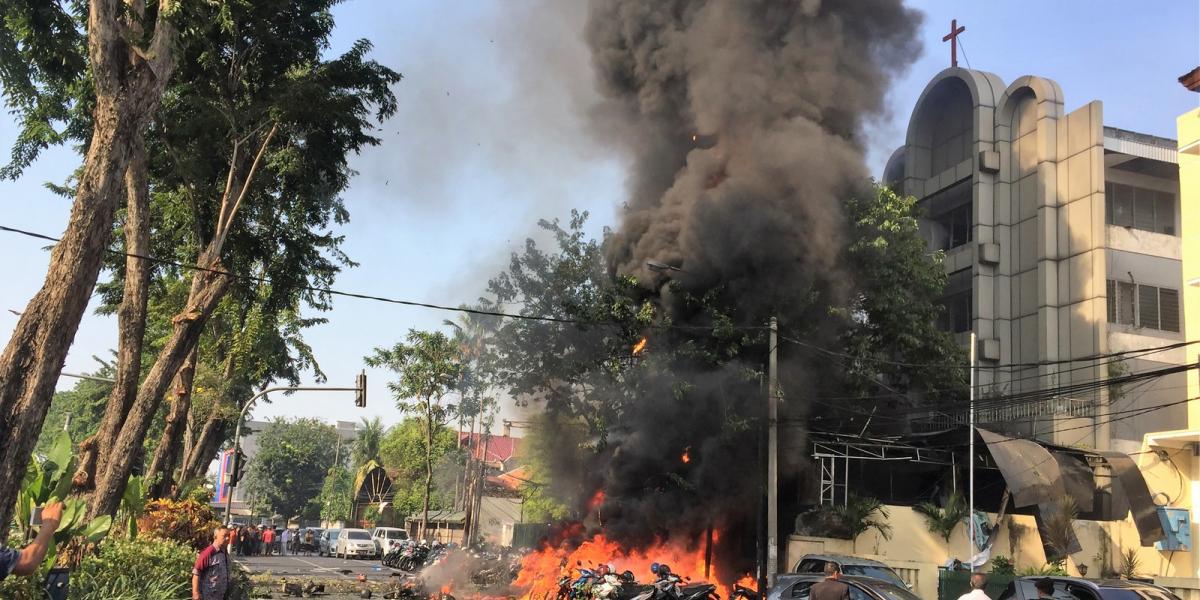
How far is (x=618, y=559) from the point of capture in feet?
80.4

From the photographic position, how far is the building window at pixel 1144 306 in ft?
101

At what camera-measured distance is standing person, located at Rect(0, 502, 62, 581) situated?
5.95 metres

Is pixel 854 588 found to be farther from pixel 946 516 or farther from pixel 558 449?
pixel 558 449

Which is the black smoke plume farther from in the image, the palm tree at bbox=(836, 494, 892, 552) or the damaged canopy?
the damaged canopy

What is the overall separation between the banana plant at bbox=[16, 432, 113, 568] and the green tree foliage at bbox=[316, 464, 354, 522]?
6287cm

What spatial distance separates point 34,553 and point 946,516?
22674mm

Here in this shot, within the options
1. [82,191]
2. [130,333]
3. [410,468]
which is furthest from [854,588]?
[410,468]

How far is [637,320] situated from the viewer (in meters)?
26.2

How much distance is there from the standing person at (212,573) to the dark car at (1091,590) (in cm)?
1040

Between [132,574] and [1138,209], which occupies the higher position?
[1138,209]

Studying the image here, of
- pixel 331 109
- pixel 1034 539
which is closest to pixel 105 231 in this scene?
pixel 331 109

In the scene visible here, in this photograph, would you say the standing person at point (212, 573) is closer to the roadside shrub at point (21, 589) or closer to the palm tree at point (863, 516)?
the roadside shrub at point (21, 589)

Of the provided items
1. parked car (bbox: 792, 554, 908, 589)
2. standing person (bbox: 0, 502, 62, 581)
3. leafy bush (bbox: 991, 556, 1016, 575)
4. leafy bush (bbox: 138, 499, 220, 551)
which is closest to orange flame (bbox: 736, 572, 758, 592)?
parked car (bbox: 792, 554, 908, 589)

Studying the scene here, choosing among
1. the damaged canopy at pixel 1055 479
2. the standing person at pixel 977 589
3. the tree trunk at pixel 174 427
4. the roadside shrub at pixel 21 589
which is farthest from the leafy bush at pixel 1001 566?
the roadside shrub at pixel 21 589
